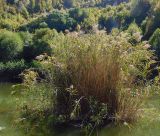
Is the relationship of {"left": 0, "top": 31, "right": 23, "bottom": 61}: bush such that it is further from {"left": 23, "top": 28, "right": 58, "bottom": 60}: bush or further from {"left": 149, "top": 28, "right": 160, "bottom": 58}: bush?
{"left": 149, "top": 28, "right": 160, "bottom": 58}: bush

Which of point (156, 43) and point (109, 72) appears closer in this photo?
point (109, 72)

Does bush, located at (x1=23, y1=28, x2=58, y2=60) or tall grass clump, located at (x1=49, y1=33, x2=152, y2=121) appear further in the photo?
bush, located at (x1=23, y1=28, x2=58, y2=60)

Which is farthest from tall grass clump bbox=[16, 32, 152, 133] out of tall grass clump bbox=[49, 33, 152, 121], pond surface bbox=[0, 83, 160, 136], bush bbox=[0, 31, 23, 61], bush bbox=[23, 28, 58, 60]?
bush bbox=[0, 31, 23, 61]

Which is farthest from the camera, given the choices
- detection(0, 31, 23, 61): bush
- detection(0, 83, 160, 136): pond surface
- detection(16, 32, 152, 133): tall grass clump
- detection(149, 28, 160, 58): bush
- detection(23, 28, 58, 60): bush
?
detection(0, 31, 23, 61): bush

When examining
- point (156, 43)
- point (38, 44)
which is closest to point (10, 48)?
point (38, 44)

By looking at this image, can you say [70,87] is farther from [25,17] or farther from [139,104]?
[25,17]

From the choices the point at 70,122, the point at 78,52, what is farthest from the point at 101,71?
the point at 70,122

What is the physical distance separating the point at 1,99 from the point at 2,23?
39.8ft

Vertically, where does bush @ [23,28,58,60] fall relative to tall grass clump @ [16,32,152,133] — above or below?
above

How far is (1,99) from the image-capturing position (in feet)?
A: 35.3

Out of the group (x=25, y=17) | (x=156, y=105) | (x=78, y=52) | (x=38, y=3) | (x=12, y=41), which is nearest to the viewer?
(x=78, y=52)

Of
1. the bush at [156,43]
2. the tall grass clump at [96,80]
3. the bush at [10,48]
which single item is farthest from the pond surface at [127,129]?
the bush at [10,48]

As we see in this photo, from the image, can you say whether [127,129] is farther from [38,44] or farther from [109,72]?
[38,44]

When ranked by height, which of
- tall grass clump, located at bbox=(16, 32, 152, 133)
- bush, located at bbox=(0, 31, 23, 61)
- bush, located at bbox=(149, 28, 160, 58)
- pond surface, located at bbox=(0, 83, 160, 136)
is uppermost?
bush, located at bbox=(0, 31, 23, 61)
